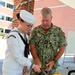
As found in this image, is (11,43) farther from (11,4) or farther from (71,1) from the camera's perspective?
(71,1)

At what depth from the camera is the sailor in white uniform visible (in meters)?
1.52

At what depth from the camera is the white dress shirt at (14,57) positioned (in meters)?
1.52

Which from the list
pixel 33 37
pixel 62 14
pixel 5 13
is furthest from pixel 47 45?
pixel 62 14

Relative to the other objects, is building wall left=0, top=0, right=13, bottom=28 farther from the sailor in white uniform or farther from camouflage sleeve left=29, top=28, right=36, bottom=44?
the sailor in white uniform

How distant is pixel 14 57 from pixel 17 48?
0.08 meters

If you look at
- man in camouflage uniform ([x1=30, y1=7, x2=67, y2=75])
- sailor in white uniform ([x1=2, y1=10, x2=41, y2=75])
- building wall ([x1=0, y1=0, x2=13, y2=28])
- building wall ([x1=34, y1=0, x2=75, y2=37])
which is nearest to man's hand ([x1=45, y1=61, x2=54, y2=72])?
man in camouflage uniform ([x1=30, y1=7, x2=67, y2=75])

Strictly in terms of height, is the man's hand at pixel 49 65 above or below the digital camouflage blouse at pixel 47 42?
below

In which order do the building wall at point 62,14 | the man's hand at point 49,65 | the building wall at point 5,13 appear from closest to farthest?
1. the man's hand at point 49,65
2. the building wall at point 5,13
3. the building wall at point 62,14

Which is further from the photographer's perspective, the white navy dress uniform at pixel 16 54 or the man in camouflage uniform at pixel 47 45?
the man in camouflage uniform at pixel 47 45

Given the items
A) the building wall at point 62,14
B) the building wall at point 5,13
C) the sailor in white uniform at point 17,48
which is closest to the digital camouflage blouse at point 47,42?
the sailor in white uniform at point 17,48

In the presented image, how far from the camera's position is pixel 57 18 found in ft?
28.5

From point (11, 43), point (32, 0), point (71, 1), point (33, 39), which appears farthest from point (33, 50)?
point (71, 1)

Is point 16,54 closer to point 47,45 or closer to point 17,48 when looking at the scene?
point 17,48

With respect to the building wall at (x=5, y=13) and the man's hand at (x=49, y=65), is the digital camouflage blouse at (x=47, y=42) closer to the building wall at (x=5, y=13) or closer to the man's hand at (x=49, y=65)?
the man's hand at (x=49, y=65)
